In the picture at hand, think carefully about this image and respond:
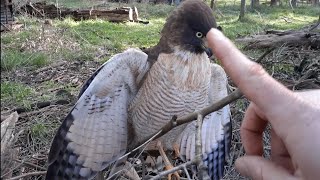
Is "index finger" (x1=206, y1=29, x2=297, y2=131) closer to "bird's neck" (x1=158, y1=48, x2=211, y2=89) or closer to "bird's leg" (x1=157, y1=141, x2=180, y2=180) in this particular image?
"bird's neck" (x1=158, y1=48, x2=211, y2=89)

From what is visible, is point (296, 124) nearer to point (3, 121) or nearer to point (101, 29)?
point (3, 121)

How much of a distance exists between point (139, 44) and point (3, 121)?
5916mm

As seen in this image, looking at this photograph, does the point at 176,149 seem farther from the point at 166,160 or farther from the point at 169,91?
the point at 169,91

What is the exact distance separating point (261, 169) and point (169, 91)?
4.46 ft

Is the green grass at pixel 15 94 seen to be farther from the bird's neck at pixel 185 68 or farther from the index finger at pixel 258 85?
the index finger at pixel 258 85

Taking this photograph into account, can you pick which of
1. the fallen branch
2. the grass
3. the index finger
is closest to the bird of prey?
the grass

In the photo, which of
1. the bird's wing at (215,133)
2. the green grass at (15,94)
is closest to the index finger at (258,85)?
the bird's wing at (215,133)

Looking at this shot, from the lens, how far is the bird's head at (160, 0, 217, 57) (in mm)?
2893

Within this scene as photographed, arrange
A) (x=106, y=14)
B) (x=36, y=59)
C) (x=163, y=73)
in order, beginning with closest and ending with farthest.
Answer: (x=163, y=73)
(x=36, y=59)
(x=106, y=14)

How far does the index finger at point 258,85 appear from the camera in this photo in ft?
4.48

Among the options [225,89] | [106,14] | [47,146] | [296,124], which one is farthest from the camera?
[106,14]

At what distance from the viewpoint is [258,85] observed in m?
1.37

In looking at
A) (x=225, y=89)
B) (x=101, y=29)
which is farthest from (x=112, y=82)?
(x=101, y=29)

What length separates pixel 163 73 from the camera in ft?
9.61
